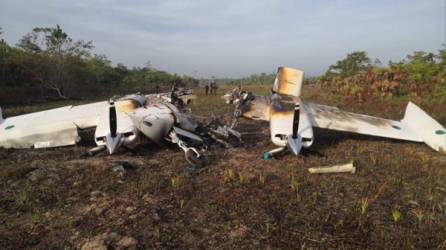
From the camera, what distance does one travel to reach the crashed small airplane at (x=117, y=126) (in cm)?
936

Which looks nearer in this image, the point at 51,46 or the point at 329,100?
the point at 329,100

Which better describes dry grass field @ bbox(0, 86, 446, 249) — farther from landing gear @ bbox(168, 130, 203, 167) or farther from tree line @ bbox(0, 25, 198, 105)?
tree line @ bbox(0, 25, 198, 105)

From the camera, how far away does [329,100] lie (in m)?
24.9

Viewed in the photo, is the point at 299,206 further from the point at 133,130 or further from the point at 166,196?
the point at 133,130

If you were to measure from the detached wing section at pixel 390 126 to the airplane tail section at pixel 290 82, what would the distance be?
1000mm

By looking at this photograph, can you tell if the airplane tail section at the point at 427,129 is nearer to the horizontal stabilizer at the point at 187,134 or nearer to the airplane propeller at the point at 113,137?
the horizontal stabilizer at the point at 187,134

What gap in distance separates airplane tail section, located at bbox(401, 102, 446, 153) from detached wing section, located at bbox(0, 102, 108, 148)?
40.8ft

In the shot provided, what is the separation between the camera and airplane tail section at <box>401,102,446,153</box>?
10.7m

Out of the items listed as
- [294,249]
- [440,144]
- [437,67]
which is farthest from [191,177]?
[437,67]

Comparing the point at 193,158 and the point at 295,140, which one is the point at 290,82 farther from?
the point at 193,158

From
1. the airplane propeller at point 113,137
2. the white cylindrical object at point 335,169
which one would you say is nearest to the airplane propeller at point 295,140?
the white cylindrical object at point 335,169

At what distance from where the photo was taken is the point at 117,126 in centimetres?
954

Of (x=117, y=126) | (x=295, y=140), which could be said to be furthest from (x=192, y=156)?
(x=295, y=140)

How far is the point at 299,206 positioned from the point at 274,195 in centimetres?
65
